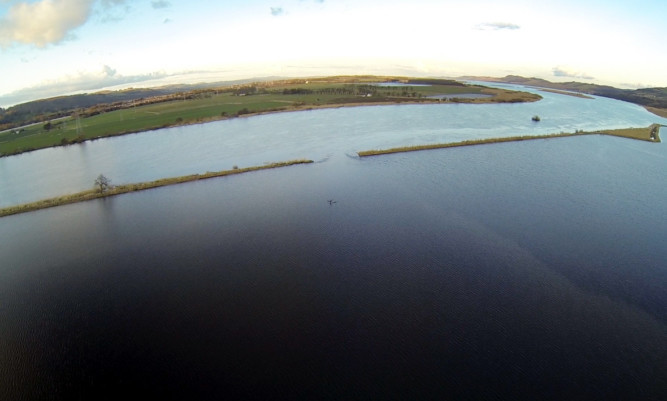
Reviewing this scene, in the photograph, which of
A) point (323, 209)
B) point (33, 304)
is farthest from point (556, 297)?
point (33, 304)

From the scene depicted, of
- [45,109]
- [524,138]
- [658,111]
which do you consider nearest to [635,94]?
[658,111]

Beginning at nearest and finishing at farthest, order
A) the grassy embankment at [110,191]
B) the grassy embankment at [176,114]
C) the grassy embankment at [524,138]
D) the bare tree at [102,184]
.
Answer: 1. the grassy embankment at [110,191]
2. the bare tree at [102,184]
3. the grassy embankment at [524,138]
4. the grassy embankment at [176,114]

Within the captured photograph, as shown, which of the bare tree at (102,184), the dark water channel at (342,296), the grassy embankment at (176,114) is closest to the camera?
the dark water channel at (342,296)

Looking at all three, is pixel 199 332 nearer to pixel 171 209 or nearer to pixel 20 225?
pixel 171 209

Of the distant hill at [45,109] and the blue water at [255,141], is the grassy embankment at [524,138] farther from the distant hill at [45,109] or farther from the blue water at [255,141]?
the distant hill at [45,109]

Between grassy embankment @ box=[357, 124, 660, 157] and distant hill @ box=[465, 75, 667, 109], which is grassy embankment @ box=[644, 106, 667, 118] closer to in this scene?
distant hill @ box=[465, 75, 667, 109]

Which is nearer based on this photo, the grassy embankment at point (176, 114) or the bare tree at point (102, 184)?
the bare tree at point (102, 184)

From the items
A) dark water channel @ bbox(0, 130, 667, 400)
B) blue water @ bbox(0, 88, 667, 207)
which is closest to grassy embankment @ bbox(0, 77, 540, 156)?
blue water @ bbox(0, 88, 667, 207)

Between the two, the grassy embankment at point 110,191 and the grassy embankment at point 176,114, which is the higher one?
the grassy embankment at point 176,114

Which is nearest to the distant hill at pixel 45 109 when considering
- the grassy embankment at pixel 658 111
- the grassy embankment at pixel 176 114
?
the grassy embankment at pixel 176 114
